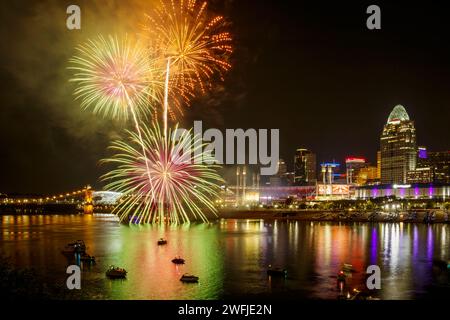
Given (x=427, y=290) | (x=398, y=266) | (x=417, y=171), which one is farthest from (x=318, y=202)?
(x=427, y=290)

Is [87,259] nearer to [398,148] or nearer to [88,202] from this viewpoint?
[88,202]

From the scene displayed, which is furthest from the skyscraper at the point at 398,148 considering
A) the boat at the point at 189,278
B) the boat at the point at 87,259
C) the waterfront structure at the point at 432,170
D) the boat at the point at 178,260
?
the boat at the point at 189,278

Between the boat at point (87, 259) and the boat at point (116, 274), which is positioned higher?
the boat at point (116, 274)

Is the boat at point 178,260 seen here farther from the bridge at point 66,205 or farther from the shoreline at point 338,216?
the bridge at point 66,205

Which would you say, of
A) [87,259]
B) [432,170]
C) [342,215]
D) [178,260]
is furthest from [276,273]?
[432,170]

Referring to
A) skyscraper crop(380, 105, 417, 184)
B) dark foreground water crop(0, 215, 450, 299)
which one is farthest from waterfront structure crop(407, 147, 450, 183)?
dark foreground water crop(0, 215, 450, 299)
